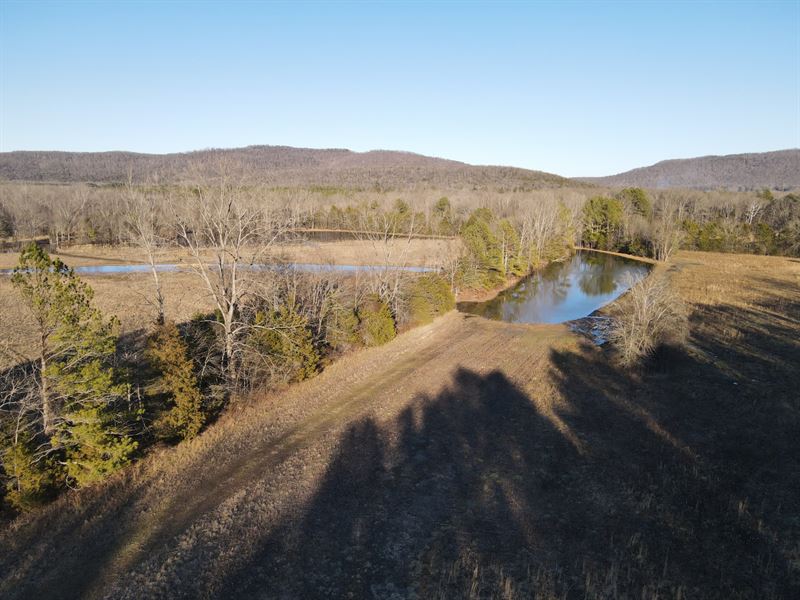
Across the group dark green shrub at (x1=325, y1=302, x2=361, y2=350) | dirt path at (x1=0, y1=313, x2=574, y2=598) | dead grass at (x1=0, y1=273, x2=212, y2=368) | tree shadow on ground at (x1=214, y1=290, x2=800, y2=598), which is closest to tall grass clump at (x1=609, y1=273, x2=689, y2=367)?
tree shadow on ground at (x1=214, y1=290, x2=800, y2=598)

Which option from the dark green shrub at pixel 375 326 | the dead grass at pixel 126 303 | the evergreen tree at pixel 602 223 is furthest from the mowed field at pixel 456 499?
the evergreen tree at pixel 602 223

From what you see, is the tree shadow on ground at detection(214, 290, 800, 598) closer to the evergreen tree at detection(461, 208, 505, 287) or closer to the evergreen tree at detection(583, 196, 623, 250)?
the evergreen tree at detection(461, 208, 505, 287)

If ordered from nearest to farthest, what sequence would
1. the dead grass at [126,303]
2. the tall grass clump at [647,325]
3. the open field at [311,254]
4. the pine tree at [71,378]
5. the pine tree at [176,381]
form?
1. the pine tree at [71,378]
2. the pine tree at [176,381]
3. the tall grass clump at [647,325]
4. the dead grass at [126,303]
5. the open field at [311,254]

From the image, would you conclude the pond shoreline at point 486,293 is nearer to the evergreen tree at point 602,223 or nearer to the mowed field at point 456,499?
the mowed field at point 456,499

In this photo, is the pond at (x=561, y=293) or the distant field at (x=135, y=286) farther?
the pond at (x=561, y=293)

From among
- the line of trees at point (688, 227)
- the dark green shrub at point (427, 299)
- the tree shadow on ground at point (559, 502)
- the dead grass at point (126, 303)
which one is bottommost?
the tree shadow on ground at point (559, 502)

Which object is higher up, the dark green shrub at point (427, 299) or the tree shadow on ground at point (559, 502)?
the dark green shrub at point (427, 299)

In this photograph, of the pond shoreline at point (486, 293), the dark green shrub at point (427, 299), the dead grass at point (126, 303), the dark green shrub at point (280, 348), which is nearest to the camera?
the dark green shrub at point (280, 348)
